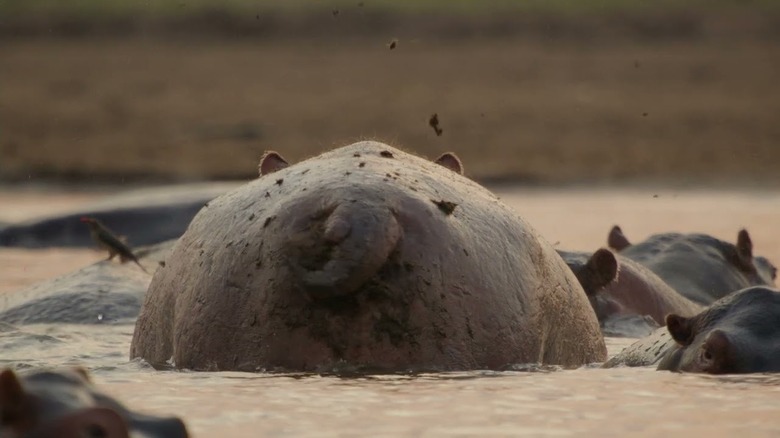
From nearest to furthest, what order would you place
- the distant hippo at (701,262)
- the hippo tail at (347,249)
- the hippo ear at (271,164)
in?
the hippo tail at (347,249)
the hippo ear at (271,164)
the distant hippo at (701,262)

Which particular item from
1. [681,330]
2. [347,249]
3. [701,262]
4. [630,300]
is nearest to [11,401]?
[347,249]

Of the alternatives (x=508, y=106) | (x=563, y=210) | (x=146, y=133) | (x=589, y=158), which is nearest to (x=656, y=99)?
(x=508, y=106)

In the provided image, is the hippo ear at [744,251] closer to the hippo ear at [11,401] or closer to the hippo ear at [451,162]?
the hippo ear at [451,162]

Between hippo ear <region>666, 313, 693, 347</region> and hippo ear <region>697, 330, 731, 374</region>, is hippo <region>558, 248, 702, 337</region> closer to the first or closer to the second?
hippo ear <region>666, 313, 693, 347</region>

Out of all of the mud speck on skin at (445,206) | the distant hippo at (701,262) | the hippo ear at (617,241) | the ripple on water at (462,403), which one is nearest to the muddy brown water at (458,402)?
the ripple on water at (462,403)

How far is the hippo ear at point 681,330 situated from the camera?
5895mm

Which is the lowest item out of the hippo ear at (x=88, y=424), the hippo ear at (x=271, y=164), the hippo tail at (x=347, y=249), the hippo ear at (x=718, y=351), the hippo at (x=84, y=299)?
the hippo at (x=84, y=299)

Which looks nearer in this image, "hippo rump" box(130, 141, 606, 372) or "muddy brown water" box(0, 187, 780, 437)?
"muddy brown water" box(0, 187, 780, 437)

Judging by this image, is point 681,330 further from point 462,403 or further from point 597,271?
point 462,403

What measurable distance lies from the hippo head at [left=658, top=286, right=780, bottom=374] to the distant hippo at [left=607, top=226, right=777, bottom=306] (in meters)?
2.62

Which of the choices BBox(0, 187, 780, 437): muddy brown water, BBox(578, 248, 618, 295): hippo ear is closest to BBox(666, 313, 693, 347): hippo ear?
BBox(0, 187, 780, 437): muddy brown water

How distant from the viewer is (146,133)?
24219mm

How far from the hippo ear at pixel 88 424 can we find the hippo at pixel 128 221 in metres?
7.98

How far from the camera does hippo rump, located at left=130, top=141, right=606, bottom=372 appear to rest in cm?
507
